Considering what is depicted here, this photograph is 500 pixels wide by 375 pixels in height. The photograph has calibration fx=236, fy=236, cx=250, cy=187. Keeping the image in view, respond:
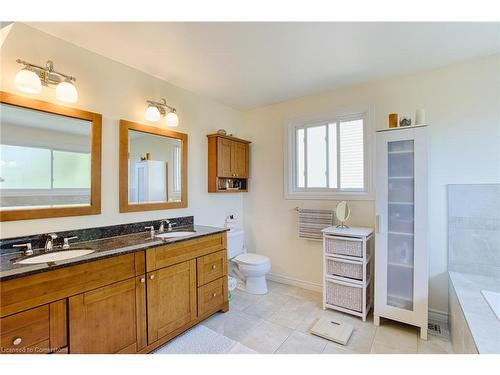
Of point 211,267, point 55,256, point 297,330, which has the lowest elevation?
point 297,330

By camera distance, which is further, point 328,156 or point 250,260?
point 328,156

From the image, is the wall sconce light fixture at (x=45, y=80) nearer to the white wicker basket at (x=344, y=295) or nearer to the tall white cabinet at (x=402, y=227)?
the tall white cabinet at (x=402, y=227)

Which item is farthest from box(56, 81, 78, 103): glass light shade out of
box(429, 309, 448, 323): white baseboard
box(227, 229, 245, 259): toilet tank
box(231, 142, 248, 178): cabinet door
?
box(429, 309, 448, 323): white baseboard

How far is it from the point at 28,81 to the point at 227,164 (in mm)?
2005

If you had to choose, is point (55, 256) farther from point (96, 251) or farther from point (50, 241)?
point (96, 251)

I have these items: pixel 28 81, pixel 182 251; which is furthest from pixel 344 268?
pixel 28 81

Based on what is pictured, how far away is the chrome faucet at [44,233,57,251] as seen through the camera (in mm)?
1683

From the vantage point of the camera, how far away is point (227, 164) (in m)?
3.15

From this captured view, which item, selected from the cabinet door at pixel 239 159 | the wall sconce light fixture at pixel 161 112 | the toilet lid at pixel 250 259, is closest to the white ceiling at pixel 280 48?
the wall sconce light fixture at pixel 161 112

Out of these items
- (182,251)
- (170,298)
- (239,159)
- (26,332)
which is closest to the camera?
(26,332)

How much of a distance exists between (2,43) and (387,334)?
3.69 meters

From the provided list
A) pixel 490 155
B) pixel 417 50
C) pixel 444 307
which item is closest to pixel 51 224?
pixel 417 50

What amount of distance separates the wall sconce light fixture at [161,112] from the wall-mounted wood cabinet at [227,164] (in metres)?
0.57

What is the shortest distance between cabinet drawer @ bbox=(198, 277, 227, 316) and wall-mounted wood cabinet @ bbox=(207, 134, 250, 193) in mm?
1145
